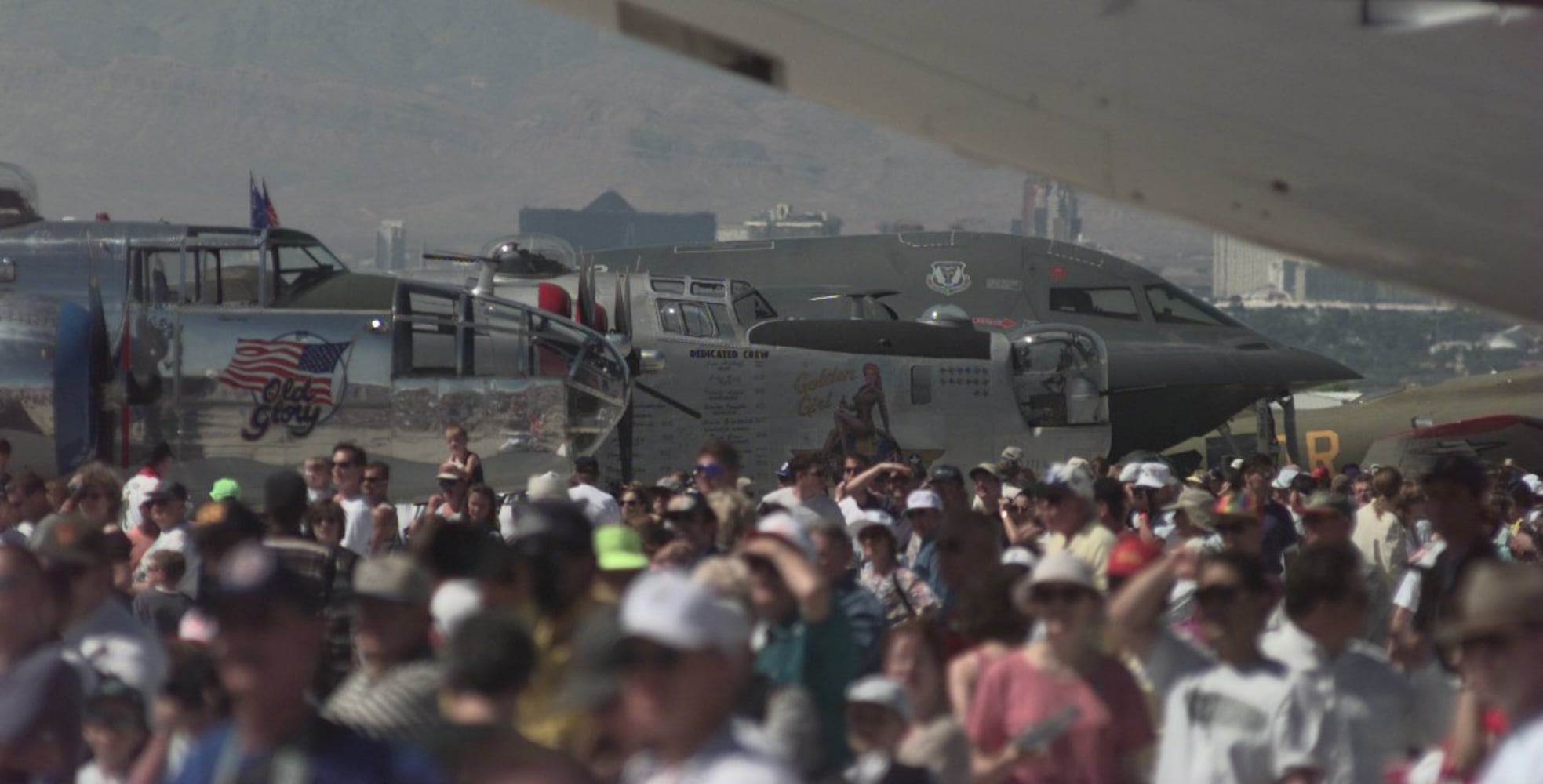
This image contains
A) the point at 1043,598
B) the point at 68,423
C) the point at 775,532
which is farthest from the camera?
the point at 68,423

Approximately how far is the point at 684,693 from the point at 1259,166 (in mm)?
3569

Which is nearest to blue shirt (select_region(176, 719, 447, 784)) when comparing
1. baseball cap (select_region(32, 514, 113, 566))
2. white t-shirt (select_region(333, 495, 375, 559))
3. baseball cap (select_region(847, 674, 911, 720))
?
baseball cap (select_region(847, 674, 911, 720))

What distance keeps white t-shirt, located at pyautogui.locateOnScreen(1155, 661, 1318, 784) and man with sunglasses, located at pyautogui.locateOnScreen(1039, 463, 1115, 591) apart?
281 centimetres

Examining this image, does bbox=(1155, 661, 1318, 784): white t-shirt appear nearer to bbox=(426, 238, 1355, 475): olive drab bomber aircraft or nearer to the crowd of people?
the crowd of people

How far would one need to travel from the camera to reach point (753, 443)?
22156 mm

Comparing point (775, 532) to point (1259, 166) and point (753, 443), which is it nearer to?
point (1259, 166)

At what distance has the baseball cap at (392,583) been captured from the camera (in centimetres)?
579

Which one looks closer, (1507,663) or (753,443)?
(1507,663)

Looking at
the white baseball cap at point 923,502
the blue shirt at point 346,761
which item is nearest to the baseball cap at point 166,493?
the white baseball cap at point 923,502

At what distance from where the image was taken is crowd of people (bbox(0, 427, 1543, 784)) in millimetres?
4723

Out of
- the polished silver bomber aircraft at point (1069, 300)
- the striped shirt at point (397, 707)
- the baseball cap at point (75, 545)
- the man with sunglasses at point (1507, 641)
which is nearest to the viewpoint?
the man with sunglasses at point (1507, 641)

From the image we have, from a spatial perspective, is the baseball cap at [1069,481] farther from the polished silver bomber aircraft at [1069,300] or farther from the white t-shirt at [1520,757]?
the polished silver bomber aircraft at [1069,300]

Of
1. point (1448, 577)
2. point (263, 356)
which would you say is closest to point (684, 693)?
point (1448, 577)

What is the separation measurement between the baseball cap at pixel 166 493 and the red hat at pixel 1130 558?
5.94 m
